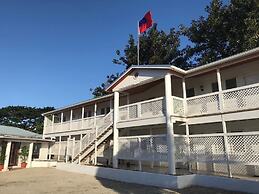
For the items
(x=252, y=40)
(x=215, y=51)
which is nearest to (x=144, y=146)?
(x=252, y=40)

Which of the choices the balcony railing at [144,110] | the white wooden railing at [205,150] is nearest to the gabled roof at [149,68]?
the balcony railing at [144,110]

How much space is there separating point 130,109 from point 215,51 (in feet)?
53.1

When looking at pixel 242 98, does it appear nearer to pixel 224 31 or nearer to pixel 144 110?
pixel 144 110

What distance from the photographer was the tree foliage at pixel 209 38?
23250mm

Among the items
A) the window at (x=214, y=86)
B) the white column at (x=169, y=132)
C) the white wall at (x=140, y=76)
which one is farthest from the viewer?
the window at (x=214, y=86)

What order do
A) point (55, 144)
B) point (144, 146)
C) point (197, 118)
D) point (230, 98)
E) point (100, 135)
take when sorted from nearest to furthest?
point (230, 98)
point (197, 118)
point (144, 146)
point (100, 135)
point (55, 144)

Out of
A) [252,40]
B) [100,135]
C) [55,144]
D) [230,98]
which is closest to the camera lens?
[230,98]

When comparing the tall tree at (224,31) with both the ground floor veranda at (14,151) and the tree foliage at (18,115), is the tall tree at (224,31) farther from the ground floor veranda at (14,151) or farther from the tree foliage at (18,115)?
the tree foliage at (18,115)

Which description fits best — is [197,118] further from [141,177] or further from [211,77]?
[141,177]

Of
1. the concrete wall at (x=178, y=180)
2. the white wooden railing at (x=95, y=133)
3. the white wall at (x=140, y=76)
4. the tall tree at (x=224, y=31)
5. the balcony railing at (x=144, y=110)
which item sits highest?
the tall tree at (x=224, y=31)

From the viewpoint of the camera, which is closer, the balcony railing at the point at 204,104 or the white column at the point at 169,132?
the white column at the point at 169,132

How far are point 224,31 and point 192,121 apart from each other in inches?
637

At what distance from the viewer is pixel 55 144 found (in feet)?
86.5

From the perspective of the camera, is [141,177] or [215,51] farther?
[215,51]
